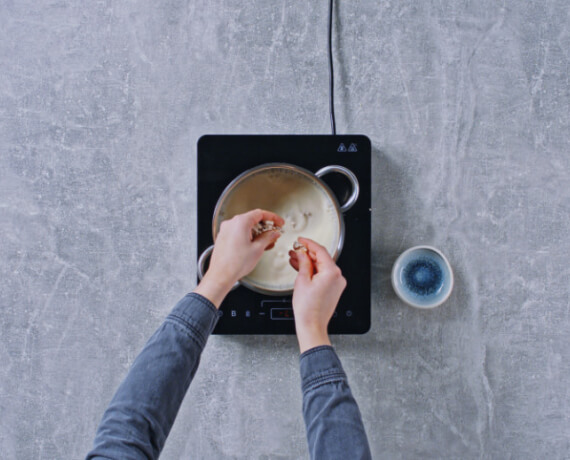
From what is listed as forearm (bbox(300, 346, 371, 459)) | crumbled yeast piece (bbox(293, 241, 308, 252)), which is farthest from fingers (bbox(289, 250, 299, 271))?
forearm (bbox(300, 346, 371, 459))

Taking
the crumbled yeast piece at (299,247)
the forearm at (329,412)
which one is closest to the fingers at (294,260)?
the crumbled yeast piece at (299,247)

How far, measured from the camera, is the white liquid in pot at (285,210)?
2.27 ft

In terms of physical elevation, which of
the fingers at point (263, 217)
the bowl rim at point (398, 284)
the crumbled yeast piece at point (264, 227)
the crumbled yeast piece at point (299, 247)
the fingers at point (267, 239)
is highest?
the fingers at point (263, 217)

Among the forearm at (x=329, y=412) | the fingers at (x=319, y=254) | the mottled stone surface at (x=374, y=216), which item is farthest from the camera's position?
the mottled stone surface at (x=374, y=216)

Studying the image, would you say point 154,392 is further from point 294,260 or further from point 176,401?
point 294,260

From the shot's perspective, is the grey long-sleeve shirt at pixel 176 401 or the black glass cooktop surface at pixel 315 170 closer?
the grey long-sleeve shirt at pixel 176 401

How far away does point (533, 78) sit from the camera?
0.77 metres

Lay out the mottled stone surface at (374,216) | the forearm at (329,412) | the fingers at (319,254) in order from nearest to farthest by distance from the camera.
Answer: the forearm at (329,412) → the fingers at (319,254) → the mottled stone surface at (374,216)

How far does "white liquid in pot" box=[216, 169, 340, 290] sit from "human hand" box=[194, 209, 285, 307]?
35 millimetres

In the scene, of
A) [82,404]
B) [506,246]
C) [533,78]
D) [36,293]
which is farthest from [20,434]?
[533,78]

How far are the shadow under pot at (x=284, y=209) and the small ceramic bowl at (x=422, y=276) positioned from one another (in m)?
0.11

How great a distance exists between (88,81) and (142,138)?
13 centimetres

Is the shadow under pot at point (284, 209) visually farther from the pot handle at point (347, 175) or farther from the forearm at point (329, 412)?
the forearm at point (329, 412)

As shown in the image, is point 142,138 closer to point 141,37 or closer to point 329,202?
point 141,37
